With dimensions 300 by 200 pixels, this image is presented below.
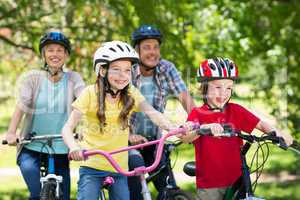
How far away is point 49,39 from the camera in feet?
19.5

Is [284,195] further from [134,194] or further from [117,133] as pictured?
[117,133]

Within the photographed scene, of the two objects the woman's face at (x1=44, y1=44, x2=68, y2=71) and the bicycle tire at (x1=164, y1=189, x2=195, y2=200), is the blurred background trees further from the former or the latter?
the bicycle tire at (x1=164, y1=189, x2=195, y2=200)

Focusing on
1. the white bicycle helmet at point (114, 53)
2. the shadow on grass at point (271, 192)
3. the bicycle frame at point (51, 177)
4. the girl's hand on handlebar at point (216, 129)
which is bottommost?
the shadow on grass at point (271, 192)

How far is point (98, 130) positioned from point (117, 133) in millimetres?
139

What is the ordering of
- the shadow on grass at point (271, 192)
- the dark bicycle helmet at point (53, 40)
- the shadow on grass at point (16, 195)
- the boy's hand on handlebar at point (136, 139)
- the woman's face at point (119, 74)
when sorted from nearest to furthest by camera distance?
1. the woman's face at point (119, 74)
2. the boy's hand on handlebar at point (136, 139)
3. the dark bicycle helmet at point (53, 40)
4. the shadow on grass at point (271, 192)
5. the shadow on grass at point (16, 195)

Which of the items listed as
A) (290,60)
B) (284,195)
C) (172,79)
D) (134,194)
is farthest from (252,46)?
(134,194)

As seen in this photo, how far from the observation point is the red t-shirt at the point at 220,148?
16.9 ft

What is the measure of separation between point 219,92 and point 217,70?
0.53 feet

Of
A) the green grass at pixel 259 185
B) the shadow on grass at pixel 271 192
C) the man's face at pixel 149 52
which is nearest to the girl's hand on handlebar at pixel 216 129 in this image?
the man's face at pixel 149 52

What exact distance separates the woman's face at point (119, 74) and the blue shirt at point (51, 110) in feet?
3.11

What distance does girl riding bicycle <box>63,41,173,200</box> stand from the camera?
495cm

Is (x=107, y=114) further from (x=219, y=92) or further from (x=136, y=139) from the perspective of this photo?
(x=219, y=92)

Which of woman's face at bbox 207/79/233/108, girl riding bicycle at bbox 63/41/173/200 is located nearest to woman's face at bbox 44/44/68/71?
girl riding bicycle at bbox 63/41/173/200

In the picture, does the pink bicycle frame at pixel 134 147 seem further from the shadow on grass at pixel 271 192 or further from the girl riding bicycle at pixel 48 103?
the shadow on grass at pixel 271 192
